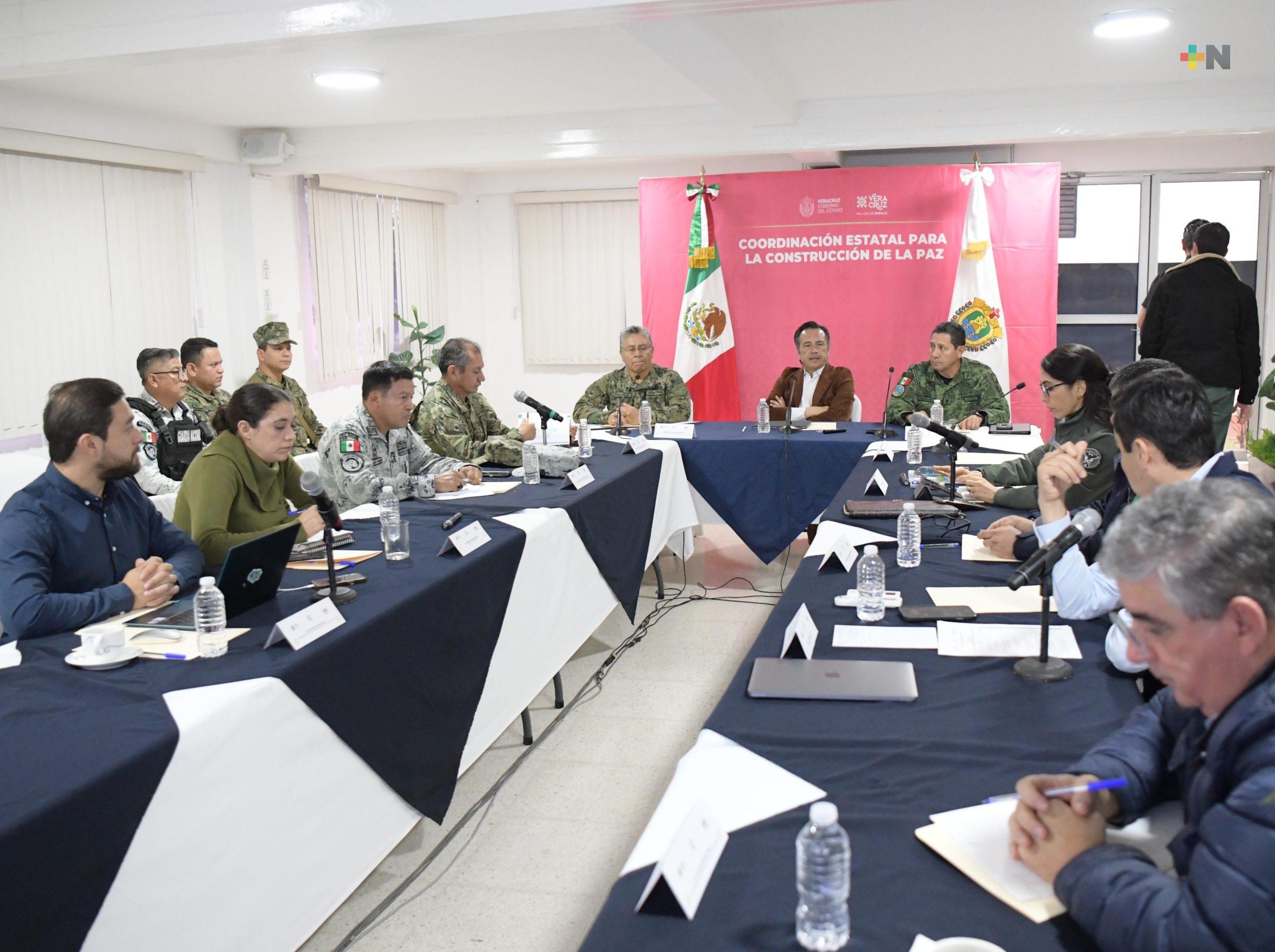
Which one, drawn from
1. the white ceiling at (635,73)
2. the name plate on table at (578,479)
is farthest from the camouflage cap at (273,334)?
the name plate on table at (578,479)

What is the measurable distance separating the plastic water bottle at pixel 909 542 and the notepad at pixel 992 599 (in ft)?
0.67

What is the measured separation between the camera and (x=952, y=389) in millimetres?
5055

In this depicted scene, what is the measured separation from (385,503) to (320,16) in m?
1.62

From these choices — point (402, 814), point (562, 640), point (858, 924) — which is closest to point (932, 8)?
point (562, 640)

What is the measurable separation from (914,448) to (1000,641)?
2092 mm

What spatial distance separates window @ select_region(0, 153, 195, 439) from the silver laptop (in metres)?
4.26

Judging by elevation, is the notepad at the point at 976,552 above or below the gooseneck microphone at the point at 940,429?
below

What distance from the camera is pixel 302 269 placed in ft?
22.1

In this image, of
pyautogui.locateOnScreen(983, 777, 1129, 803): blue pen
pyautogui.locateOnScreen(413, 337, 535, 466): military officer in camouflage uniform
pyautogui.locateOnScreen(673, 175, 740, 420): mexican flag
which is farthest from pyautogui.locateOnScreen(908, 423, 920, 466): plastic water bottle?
pyautogui.locateOnScreen(673, 175, 740, 420): mexican flag

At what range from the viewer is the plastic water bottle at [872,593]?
6.55ft

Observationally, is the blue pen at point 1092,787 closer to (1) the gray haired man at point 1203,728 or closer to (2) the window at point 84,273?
(1) the gray haired man at point 1203,728

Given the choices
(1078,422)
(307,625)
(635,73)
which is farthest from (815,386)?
(307,625)

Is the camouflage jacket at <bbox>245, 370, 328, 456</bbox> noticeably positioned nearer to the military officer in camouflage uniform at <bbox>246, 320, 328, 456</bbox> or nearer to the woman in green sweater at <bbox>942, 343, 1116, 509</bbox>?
the military officer in camouflage uniform at <bbox>246, 320, 328, 456</bbox>

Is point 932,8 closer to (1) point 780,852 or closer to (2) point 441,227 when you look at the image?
(1) point 780,852
